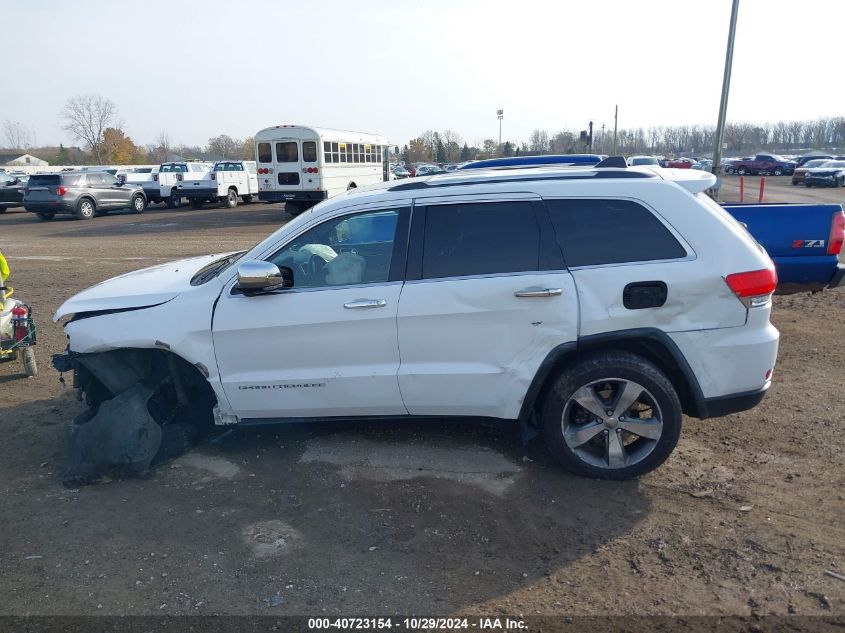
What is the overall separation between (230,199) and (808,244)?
84.7 feet

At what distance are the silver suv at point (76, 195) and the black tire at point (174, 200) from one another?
2.16m

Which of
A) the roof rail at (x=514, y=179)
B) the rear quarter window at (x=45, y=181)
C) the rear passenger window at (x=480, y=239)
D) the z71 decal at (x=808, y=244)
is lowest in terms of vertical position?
the rear quarter window at (x=45, y=181)

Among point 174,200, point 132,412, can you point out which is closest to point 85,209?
point 174,200

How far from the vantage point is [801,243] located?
5855 mm

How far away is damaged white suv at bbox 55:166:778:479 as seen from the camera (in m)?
4.02

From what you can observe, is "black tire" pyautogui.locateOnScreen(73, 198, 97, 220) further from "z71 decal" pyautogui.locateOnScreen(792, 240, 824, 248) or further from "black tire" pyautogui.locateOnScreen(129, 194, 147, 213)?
"z71 decal" pyautogui.locateOnScreen(792, 240, 824, 248)

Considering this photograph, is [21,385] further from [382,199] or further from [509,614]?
[509,614]

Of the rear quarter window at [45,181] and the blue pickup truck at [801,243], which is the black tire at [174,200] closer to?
the rear quarter window at [45,181]

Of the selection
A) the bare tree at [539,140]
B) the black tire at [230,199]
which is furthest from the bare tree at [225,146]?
the black tire at [230,199]

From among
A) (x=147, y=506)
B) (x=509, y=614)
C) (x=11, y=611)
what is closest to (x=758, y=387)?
(x=509, y=614)

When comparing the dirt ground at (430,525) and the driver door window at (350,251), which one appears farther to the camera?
the driver door window at (350,251)

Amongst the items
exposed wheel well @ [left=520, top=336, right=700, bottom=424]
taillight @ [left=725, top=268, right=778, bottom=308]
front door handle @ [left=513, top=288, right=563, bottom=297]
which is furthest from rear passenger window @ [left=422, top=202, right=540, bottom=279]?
taillight @ [left=725, top=268, right=778, bottom=308]

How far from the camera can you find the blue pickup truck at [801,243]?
576cm

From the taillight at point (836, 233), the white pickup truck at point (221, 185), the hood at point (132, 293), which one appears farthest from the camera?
the white pickup truck at point (221, 185)
